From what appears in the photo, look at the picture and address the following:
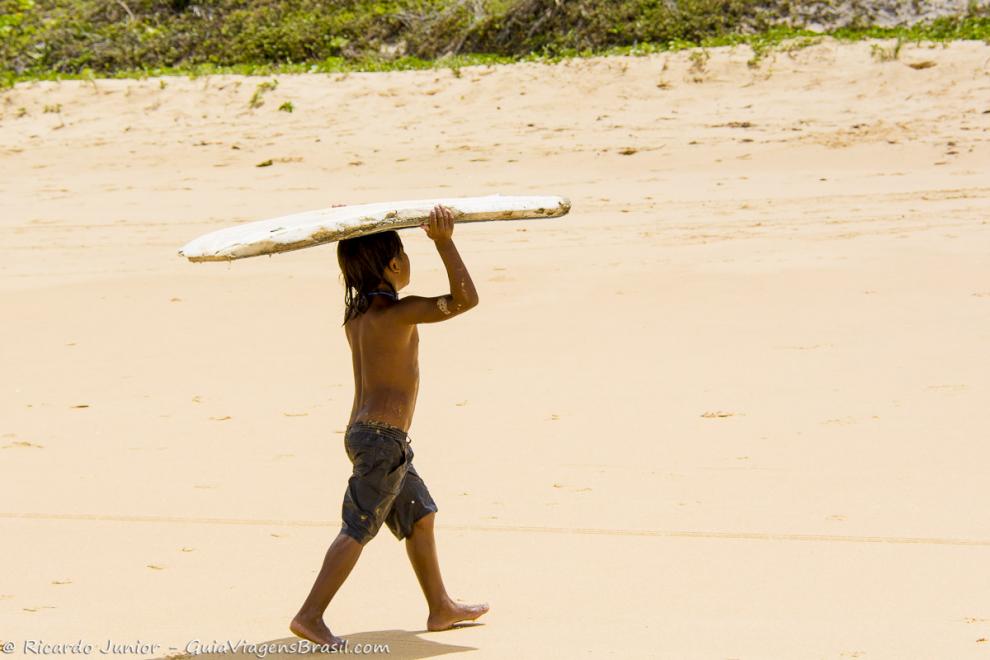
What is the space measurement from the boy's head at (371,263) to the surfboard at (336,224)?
12 centimetres

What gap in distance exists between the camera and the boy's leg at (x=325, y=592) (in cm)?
348

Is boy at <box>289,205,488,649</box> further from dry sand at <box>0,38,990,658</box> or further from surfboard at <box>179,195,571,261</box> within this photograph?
dry sand at <box>0,38,990,658</box>

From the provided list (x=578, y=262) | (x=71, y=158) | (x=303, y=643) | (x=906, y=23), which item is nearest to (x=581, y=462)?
(x=303, y=643)

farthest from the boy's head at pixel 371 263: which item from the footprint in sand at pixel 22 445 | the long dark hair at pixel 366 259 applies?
the footprint in sand at pixel 22 445

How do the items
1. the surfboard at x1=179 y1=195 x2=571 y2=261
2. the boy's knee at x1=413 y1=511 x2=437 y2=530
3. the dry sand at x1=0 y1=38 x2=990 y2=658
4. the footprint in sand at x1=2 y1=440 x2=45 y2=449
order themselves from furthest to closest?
the footprint in sand at x1=2 y1=440 x2=45 y2=449
the dry sand at x1=0 y1=38 x2=990 y2=658
the boy's knee at x1=413 y1=511 x2=437 y2=530
the surfboard at x1=179 y1=195 x2=571 y2=261

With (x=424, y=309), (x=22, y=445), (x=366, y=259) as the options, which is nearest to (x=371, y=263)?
(x=366, y=259)

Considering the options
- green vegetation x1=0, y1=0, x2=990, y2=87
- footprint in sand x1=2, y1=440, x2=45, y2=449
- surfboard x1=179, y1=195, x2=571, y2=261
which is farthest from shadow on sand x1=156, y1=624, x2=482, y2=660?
green vegetation x1=0, y1=0, x2=990, y2=87

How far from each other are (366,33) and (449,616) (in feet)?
45.3

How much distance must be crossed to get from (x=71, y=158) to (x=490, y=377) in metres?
7.77

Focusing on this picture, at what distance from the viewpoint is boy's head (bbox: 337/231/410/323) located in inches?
141

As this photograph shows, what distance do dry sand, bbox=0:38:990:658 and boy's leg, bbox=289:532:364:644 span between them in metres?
0.27

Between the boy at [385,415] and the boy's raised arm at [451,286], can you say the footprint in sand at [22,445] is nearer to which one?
the boy at [385,415]

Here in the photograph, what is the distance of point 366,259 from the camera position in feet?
11.8

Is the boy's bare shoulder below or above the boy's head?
below
